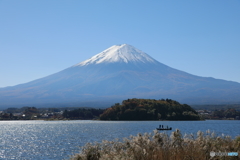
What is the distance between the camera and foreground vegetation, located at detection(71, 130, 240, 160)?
19.0 meters

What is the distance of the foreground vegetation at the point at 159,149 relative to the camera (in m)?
19.0

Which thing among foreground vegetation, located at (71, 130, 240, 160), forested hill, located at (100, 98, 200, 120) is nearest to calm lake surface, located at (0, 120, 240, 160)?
foreground vegetation, located at (71, 130, 240, 160)

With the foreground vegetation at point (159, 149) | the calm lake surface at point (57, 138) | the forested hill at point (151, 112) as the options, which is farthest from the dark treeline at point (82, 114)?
the foreground vegetation at point (159, 149)

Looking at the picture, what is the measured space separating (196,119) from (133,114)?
71.6 feet

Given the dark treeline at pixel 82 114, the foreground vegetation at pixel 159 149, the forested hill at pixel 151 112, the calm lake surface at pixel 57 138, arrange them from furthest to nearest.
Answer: the dark treeline at pixel 82 114 < the forested hill at pixel 151 112 < the calm lake surface at pixel 57 138 < the foreground vegetation at pixel 159 149

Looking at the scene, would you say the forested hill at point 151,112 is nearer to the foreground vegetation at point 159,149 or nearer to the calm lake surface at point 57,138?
the calm lake surface at point 57,138

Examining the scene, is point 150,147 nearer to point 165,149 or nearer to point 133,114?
point 165,149

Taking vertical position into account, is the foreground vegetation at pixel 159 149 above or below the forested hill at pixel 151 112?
below

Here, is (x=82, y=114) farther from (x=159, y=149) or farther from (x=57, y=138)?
(x=159, y=149)

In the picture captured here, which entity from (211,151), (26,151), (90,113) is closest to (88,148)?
(211,151)

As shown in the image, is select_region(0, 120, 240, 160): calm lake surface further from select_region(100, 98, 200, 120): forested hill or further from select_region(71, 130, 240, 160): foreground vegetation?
select_region(100, 98, 200, 120): forested hill

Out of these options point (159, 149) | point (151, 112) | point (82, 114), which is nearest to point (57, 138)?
point (159, 149)

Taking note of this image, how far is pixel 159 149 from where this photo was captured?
67.8 ft

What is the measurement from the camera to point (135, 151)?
19562mm
